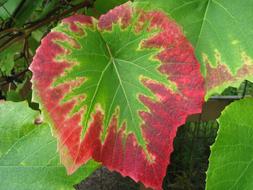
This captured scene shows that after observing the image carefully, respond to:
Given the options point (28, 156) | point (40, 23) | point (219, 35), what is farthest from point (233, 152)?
point (40, 23)

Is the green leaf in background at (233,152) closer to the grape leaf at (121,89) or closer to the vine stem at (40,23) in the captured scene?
the grape leaf at (121,89)

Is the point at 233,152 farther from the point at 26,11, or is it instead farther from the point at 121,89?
the point at 26,11

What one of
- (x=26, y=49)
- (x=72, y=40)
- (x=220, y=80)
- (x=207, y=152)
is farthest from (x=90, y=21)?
(x=207, y=152)

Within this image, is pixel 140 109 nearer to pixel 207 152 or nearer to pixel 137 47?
pixel 137 47

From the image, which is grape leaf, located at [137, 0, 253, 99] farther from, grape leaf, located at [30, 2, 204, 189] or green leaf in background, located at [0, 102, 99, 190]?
green leaf in background, located at [0, 102, 99, 190]

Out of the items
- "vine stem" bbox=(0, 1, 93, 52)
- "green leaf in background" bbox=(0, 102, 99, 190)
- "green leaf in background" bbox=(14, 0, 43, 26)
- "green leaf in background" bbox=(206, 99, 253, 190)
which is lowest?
"green leaf in background" bbox=(206, 99, 253, 190)

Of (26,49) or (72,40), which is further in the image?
(26,49)

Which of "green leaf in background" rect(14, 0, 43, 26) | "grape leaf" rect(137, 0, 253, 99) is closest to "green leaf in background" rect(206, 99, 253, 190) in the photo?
"grape leaf" rect(137, 0, 253, 99)
